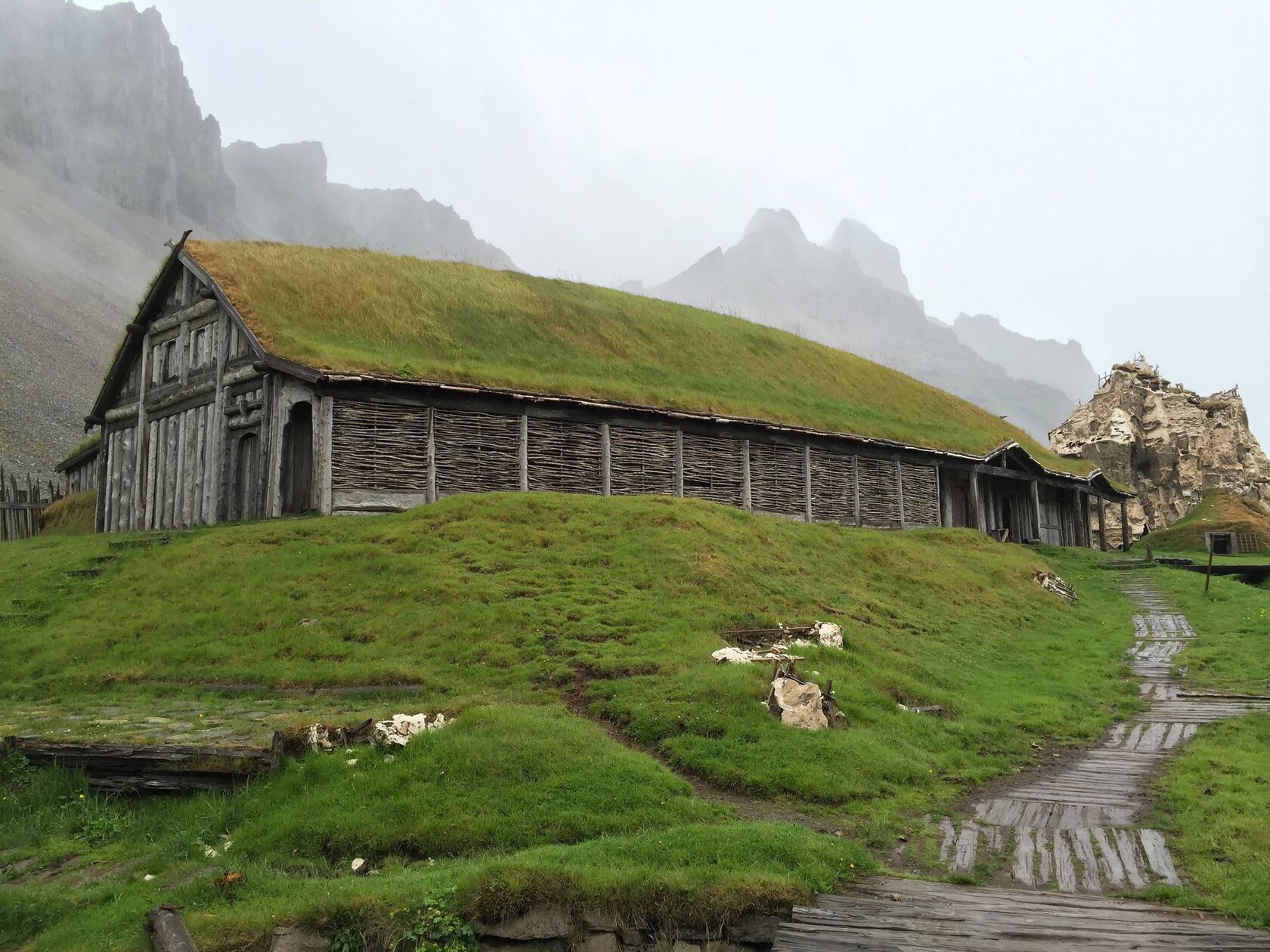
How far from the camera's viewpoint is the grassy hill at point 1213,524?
4675 cm

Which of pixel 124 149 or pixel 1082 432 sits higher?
pixel 124 149

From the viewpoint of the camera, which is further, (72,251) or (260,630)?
(72,251)

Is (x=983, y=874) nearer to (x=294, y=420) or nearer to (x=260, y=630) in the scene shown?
(x=260, y=630)

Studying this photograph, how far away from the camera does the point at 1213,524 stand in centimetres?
4784

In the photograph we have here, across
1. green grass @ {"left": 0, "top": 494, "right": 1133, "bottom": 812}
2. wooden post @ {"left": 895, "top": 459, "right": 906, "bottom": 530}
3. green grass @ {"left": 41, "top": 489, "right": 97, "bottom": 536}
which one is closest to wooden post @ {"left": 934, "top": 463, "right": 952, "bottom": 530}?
wooden post @ {"left": 895, "top": 459, "right": 906, "bottom": 530}

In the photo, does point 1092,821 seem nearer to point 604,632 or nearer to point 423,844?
point 423,844

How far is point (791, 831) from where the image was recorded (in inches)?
372

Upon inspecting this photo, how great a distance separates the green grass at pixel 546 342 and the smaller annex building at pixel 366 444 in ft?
2.70

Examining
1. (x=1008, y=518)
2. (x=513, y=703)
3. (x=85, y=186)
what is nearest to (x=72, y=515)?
(x=513, y=703)

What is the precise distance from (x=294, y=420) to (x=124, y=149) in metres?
173

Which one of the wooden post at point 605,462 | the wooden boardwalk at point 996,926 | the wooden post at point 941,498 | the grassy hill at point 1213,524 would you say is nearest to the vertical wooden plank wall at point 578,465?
the wooden post at point 605,462

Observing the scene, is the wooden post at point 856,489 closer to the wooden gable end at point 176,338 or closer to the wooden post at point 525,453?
the wooden post at point 525,453

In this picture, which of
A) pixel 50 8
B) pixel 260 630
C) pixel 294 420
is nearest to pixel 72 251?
pixel 50 8

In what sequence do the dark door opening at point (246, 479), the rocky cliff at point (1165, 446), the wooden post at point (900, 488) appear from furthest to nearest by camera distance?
the rocky cliff at point (1165, 446) < the wooden post at point (900, 488) < the dark door opening at point (246, 479)
